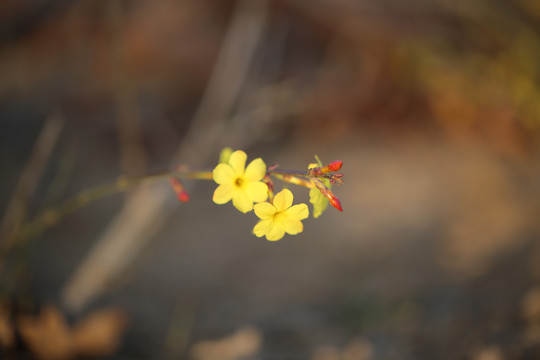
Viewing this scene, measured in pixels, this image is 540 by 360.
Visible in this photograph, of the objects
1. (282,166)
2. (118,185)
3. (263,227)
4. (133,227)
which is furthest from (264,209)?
(282,166)

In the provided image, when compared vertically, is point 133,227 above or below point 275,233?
above

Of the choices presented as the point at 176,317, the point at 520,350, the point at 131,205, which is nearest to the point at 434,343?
the point at 520,350

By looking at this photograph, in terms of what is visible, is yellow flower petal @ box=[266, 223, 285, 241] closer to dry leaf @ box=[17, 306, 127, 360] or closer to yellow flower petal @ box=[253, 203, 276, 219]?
yellow flower petal @ box=[253, 203, 276, 219]

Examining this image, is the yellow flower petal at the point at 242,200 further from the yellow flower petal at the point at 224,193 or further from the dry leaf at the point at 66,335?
the dry leaf at the point at 66,335

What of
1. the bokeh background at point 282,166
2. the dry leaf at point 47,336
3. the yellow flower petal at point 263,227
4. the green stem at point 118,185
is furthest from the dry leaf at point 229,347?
the yellow flower petal at point 263,227

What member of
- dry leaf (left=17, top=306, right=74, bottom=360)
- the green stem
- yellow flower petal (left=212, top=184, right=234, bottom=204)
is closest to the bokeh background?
dry leaf (left=17, top=306, right=74, bottom=360)

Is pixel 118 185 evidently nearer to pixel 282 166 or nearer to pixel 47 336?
pixel 47 336

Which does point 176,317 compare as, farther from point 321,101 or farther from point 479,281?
point 321,101
